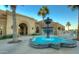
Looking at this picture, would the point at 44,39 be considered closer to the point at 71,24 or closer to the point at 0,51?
the point at 71,24

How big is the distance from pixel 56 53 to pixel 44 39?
543 mm

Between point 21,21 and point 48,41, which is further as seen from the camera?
point 21,21

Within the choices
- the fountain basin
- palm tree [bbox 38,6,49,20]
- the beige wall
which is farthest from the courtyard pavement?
palm tree [bbox 38,6,49,20]

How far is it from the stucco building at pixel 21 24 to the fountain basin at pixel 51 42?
10.2 inches

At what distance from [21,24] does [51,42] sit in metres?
1.06

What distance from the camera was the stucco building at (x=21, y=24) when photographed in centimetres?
498

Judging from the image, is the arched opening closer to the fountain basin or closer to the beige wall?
the beige wall

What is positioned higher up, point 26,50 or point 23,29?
point 23,29

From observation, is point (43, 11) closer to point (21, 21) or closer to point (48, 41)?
point (21, 21)

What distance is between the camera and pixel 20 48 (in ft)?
15.9

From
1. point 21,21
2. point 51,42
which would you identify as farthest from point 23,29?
point 51,42

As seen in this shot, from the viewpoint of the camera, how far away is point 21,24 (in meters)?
5.06
